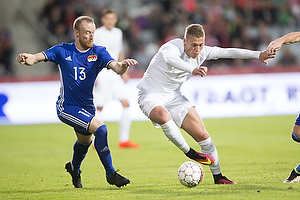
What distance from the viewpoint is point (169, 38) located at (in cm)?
1798

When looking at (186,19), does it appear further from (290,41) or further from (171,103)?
(290,41)

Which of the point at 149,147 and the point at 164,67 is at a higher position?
the point at 164,67

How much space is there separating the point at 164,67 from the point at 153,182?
4.93 feet

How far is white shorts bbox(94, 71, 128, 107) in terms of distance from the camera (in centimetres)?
1084

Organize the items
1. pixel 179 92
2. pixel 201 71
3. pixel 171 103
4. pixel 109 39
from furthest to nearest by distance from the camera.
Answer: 1. pixel 109 39
2. pixel 179 92
3. pixel 171 103
4. pixel 201 71

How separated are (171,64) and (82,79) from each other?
1.09m

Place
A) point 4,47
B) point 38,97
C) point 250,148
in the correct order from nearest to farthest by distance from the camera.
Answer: point 250,148 < point 38,97 < point 4,47

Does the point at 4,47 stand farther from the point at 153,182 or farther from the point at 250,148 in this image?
the point at 153,182

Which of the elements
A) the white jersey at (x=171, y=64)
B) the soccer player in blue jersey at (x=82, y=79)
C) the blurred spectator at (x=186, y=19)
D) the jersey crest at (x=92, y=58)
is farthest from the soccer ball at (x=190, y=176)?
the blurred spectator at (x=186, y=19)

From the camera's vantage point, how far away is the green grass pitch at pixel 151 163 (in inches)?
233

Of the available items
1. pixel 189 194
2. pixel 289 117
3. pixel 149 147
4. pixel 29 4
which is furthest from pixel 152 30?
pixel 189 194

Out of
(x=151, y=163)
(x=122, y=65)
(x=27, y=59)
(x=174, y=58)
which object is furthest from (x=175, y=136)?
(x=151, y=163)

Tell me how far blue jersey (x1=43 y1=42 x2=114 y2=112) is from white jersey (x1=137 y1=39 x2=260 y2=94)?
87cm

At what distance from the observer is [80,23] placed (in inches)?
244
